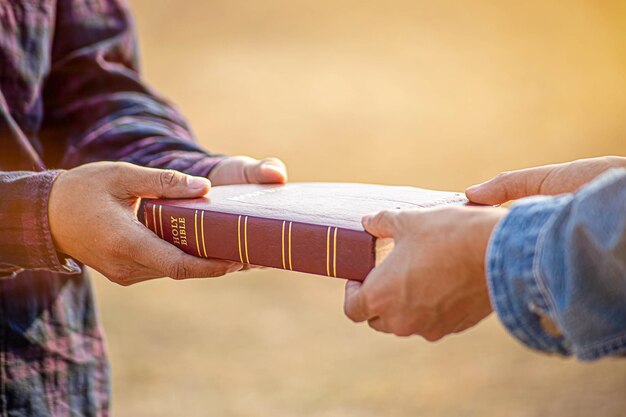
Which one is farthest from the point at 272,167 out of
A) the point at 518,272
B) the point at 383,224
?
the point at 518,272

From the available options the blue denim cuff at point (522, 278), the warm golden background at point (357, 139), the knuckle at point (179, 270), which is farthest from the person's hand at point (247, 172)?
the warm golden background at point (357, 139)

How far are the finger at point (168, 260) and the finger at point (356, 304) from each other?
219 millimetres

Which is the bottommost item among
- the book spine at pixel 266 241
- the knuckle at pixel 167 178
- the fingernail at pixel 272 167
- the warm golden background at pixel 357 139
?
the warm golden background at pixel 357 139

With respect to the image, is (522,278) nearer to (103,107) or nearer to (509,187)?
(509,187)

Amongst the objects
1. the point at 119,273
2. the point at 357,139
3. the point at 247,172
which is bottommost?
the point at 357,139

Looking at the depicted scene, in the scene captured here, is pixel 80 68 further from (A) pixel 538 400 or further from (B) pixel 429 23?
(B) pixel 429 23

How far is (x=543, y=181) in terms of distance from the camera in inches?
47.9

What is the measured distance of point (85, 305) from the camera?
1457 mm

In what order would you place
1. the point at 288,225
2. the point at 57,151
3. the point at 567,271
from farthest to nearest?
the point at 57,151 → the point at 288,225 → the point at 567,271

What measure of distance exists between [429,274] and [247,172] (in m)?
0.54

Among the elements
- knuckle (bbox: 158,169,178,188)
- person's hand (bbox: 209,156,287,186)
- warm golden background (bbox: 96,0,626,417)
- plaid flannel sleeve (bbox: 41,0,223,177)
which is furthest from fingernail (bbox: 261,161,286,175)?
warm golden background (bbox: 96,0,626,417)

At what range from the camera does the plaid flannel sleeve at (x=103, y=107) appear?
1.51 meters

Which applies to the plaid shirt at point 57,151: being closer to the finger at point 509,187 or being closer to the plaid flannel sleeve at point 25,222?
the plaid flannel sleeve at point 25,222

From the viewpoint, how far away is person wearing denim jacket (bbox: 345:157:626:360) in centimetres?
84
